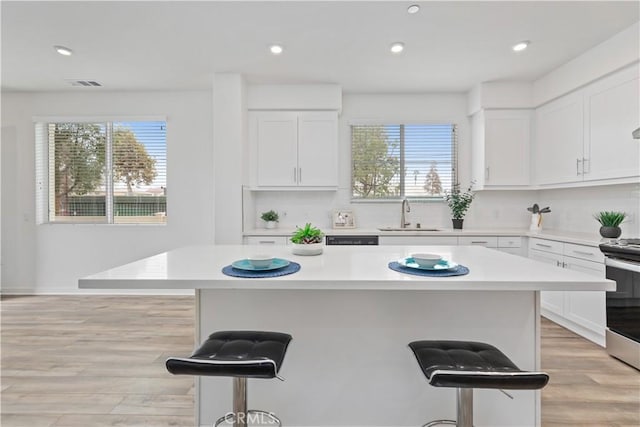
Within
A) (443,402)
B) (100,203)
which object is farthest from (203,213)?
(443,402)

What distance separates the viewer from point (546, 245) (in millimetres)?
3416

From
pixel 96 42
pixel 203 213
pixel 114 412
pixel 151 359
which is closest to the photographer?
pixel 114 412

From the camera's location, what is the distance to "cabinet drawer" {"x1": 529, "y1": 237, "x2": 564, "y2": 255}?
325 centimetres

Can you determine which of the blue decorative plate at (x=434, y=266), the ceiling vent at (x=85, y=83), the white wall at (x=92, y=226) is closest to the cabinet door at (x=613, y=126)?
the blue decorative plate at (x=434, y=266)

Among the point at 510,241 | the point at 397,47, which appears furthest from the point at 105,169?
the point at 510,241

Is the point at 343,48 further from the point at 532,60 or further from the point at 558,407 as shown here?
the point at 558,407

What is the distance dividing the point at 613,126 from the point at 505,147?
3.75ft

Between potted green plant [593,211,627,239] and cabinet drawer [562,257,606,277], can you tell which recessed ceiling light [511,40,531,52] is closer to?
potted green plant [593,211,627,239]

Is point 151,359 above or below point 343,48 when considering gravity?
below

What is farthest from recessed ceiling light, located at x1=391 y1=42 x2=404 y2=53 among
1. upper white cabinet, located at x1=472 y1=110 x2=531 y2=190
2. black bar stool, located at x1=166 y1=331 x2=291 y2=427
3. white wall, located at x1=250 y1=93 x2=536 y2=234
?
black bar stool, located at x1=166 y1=331 x2=291 y2=427

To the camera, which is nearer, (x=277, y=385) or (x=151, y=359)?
(x=277, y=385)

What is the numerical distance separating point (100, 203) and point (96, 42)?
2275mm

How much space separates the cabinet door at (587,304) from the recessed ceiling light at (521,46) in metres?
2.03

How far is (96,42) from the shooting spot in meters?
3.06
